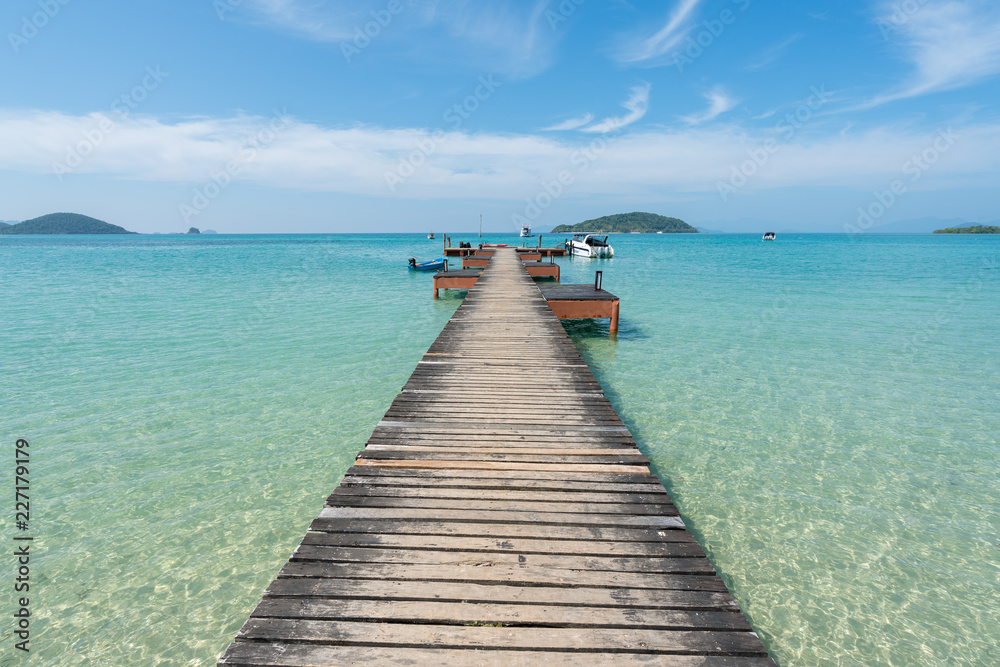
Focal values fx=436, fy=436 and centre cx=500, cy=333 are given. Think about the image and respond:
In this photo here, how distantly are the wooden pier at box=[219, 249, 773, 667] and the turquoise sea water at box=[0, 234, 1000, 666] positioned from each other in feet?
5.19

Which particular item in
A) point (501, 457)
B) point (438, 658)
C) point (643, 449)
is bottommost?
point (643, 449)

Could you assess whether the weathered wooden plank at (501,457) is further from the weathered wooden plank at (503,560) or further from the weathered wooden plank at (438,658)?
the weathered wooden plank at (438,658)

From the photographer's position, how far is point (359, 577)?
123 inches

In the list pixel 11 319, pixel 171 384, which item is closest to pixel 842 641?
pixel 171 384

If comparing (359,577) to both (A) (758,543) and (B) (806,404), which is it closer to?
(A) (758,543)

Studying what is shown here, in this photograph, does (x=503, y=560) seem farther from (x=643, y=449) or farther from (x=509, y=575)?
(x=643, y=449)

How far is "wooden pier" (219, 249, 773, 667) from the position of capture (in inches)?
103

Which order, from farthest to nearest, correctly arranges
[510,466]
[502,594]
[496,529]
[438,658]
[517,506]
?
1. [510,466]
2. [517,506]
3. [496,529]
4. [502,594]
5. [438,658]

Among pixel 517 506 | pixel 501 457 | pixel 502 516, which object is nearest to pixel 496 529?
pixel 502 516

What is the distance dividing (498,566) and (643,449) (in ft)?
15.0

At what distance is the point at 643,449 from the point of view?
713cm

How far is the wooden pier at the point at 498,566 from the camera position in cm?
261

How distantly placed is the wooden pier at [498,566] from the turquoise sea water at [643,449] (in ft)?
5.19

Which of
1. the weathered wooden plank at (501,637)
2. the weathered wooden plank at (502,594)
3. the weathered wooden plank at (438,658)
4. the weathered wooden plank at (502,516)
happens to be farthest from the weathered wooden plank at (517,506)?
the weathered wooden plank at (438,658)
